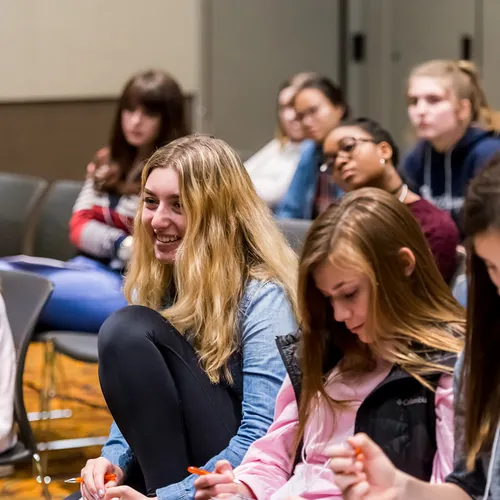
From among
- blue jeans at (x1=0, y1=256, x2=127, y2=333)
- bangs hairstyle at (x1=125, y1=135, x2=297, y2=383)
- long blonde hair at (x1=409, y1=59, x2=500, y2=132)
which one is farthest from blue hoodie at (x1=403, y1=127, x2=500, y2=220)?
bangs hairstyle at (x1=125, y1=135, x2=297, y2=383)

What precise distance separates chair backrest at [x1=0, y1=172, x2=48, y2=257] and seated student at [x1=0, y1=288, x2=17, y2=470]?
1577 millimetres

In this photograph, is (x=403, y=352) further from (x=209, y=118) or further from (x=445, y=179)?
(x=209, y=118)

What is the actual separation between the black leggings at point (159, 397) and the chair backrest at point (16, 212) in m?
2.23

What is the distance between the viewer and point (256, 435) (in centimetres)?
190

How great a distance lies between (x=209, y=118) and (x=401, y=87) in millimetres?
1308

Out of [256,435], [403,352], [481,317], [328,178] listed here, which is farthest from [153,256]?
[328,178]

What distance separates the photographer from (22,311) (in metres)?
2.67

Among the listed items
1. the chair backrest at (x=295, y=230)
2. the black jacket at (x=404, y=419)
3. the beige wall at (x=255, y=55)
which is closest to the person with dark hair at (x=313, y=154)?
the chair backrest at (x=295, y=230)

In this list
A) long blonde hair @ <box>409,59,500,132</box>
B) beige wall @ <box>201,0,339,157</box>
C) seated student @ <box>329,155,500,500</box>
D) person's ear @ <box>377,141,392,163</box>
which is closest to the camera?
seated student @ <box>329,155,500,500</box>

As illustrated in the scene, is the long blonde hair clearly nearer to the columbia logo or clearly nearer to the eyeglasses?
the eyeglasses

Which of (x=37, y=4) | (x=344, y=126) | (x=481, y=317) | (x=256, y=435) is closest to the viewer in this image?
(x=481, y=317)

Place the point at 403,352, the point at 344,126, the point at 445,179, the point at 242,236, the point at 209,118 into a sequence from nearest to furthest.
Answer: the point at 403,352 → the point at 242,236 → the point at 344,126 → the point at 445,179 → the point at 209,118

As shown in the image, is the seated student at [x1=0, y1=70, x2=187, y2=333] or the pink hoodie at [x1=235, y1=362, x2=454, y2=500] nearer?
the pink hoodie at [x1=235, y1=362, x2=454, y2=500]

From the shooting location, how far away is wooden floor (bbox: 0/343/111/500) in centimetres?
307
